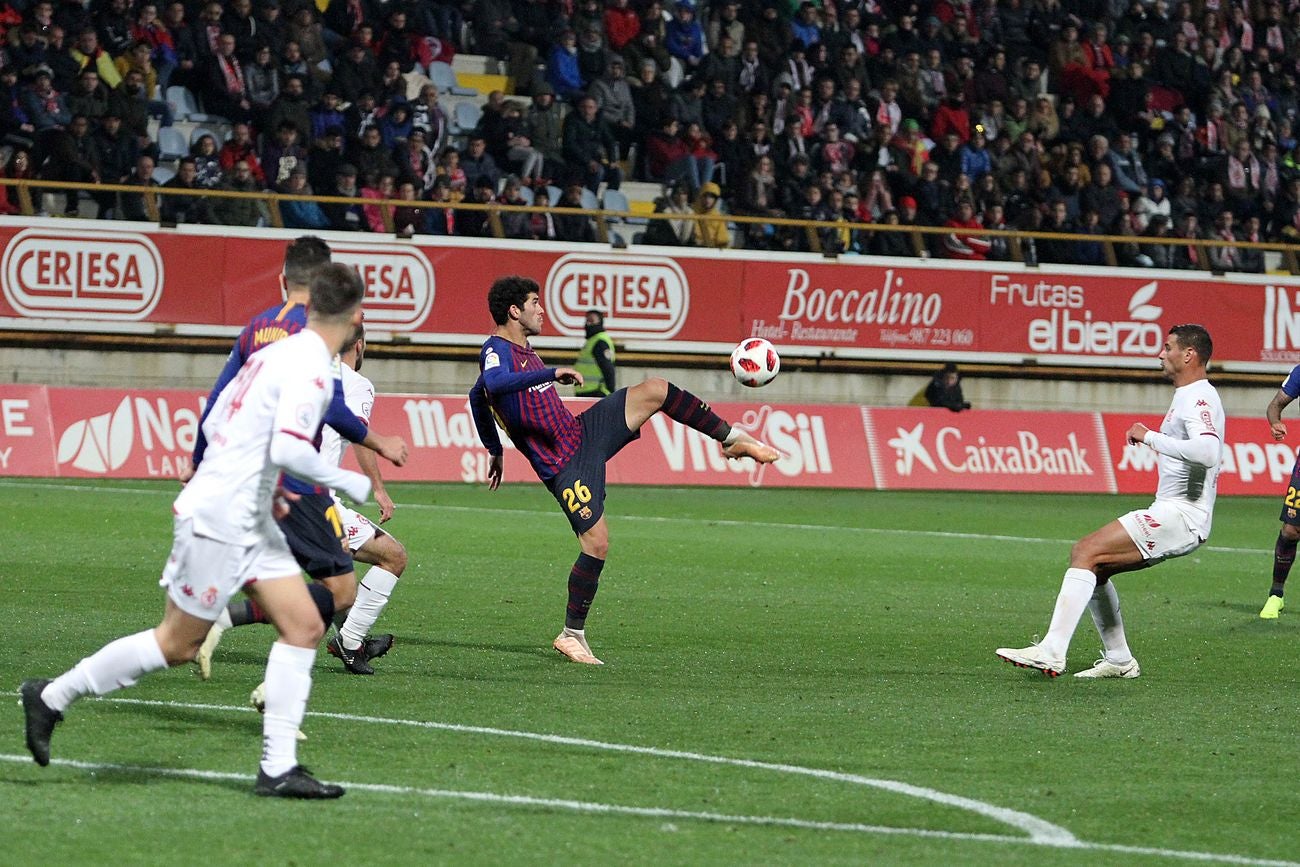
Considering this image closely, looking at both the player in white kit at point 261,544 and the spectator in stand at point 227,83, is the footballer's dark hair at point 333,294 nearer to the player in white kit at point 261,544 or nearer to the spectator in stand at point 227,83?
the player in white kit at point 261,544

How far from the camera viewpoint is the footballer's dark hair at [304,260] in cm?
723

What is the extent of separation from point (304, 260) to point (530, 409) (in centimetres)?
308

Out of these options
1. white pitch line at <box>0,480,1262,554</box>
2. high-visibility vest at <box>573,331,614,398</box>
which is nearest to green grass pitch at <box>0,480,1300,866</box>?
Result: white pitch line at <box>0,480,1262,554</box>

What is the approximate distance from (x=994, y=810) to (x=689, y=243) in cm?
2108

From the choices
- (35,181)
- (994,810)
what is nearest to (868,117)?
(35,181)

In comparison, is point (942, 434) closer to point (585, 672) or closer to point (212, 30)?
point (212, 30)

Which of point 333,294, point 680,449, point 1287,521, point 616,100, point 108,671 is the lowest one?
point 680,449

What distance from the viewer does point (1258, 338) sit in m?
29.9

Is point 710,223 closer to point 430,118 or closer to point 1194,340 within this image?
point 430,118

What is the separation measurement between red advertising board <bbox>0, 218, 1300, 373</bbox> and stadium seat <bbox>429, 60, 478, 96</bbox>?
3096 millimetres

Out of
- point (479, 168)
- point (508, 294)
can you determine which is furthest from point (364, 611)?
point (479, 168)

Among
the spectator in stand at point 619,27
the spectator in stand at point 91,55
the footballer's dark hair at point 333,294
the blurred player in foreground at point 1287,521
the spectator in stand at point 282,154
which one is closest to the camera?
the footballer's dark hair at point 333,294

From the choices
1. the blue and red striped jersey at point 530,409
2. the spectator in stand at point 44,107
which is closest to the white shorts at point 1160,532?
→ the blue and red striped jersey at point 530,409

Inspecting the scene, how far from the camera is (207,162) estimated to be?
24062 millimetres
